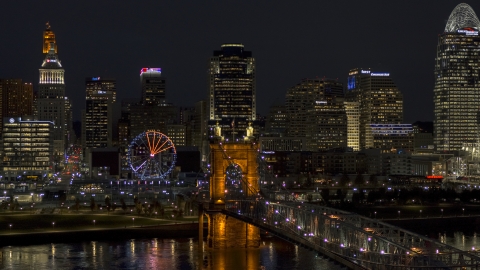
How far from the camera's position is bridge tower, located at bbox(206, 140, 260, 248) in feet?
175

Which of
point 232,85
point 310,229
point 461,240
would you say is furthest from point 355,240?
point 232,85

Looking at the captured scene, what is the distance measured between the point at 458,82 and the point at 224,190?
131 meters

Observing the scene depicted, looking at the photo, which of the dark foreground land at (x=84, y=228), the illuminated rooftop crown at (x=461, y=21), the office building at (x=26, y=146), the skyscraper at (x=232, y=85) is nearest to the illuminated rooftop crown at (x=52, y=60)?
the skyscraper at (x=232, y=85)

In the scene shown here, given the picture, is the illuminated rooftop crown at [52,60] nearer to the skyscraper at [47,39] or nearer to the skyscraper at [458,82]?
the skyscraper at [47,39]

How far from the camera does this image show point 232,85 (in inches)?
7338

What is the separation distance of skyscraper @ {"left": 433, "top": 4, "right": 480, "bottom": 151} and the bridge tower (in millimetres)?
126337

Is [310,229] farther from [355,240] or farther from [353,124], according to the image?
[353,124]

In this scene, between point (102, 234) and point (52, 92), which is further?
point (52, 92)

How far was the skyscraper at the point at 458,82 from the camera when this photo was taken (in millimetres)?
175500

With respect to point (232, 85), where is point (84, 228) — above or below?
below

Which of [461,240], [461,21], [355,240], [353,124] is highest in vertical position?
[461,21]

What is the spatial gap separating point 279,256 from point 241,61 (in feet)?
452

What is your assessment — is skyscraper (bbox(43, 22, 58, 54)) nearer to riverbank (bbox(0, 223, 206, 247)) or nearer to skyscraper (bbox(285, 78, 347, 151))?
skyscraper (bbox(285, 78, 347, 151))

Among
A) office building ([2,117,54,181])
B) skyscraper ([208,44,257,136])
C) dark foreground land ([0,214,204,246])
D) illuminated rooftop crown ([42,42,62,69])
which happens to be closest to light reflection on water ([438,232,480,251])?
dark foreground land ([0,214,204,246])
